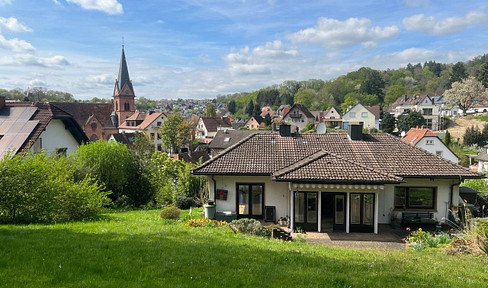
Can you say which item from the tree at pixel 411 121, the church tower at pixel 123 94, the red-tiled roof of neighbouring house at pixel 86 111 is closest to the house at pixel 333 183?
the tree at pixel 411 121

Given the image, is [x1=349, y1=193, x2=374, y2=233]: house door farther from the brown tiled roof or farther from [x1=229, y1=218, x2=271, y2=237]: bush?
[x1=229, y1=218, x2=271, y2=237]: bush

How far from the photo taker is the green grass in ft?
21.6

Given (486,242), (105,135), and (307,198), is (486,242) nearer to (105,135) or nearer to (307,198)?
(307,198)

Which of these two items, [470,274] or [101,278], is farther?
[470,274]

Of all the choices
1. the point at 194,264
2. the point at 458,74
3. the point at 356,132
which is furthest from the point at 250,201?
the point at 458,74

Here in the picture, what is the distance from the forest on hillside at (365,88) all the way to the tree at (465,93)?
766cm

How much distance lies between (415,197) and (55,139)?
2576 cm

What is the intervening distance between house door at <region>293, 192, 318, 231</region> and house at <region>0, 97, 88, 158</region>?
17.2 meters

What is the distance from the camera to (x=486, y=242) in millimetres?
10156

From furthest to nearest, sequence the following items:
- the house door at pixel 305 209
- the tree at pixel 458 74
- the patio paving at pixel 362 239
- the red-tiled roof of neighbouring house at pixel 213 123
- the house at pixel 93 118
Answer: the tree at pixel 458 74
the red-tiled roof of neighbouring house at pixel 213 123
the house at pixel 93 118
the house door at pixel 305 209
the patio paving at pixel 362 239

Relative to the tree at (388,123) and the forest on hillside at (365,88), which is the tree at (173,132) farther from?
the forest on hillside at (365,88)

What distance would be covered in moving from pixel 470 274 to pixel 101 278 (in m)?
8.20

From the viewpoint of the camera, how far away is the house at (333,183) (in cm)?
1594

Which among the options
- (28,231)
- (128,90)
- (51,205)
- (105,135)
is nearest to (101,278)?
(28,231)
